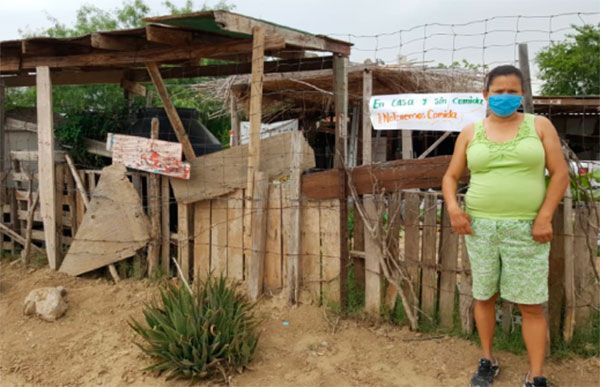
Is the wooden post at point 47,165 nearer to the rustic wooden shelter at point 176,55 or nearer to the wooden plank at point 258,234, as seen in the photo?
the rustic wooden shelter at point 176,55

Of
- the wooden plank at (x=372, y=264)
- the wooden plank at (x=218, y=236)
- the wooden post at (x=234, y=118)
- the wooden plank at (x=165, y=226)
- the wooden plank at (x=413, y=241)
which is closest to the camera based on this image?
the wooden plank at (x=413, y=241)

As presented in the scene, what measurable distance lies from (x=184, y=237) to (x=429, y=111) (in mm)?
2616

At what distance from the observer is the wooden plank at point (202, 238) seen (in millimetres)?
4660

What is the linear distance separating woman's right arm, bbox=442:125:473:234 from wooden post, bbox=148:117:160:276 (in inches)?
120

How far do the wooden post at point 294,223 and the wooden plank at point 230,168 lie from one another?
0.17 ft

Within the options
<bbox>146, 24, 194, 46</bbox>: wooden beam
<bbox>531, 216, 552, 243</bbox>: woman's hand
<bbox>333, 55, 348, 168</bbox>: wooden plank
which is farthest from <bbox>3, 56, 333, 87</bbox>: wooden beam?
<bbox>531, 216, 552, 243</bbox>: woman's hand

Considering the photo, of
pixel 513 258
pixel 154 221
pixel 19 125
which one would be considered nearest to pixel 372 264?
pixel 513 258

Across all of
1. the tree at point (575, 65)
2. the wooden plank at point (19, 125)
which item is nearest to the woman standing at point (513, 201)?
the wooden plank at point (19, 125)

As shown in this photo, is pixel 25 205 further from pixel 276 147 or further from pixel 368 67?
pixel 368 67

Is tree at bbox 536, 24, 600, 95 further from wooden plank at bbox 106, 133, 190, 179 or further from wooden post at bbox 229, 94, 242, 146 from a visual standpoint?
wooden plank at bbox 106, 133, 190, 179

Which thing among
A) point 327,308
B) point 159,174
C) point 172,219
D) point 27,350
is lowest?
point 27,350

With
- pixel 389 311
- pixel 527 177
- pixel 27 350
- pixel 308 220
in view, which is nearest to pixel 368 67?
pixel 308 220

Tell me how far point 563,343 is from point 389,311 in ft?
3.91

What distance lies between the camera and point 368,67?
7582 millimetres
